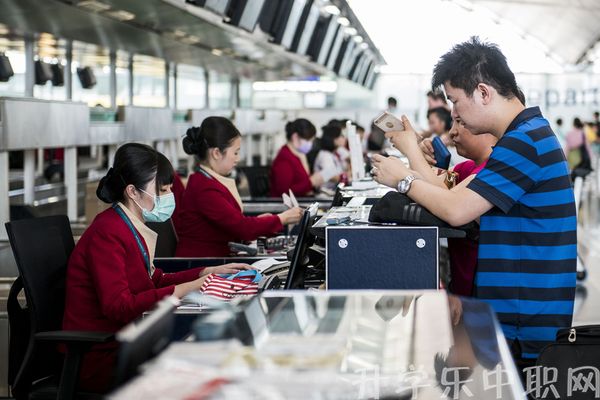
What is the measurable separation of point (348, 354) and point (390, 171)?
3.87 feet

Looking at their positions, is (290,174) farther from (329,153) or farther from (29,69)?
(29,69)

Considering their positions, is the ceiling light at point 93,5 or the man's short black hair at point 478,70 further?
the ceiling light at point 93,5

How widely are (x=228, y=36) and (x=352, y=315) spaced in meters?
8.37

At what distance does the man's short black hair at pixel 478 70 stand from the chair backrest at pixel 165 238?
271cm

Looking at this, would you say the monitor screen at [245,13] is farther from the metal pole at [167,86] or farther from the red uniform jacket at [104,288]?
the red uniform jacket at [104,288]

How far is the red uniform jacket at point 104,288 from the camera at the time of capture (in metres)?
3.34

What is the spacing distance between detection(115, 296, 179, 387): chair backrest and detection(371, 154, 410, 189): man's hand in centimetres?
143

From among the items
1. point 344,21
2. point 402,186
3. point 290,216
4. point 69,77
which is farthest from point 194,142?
point 344,21

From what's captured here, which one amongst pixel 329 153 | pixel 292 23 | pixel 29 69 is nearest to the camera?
pixel 329 153

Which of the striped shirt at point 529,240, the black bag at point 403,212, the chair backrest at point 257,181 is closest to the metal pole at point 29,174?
the chair backrest at point 257,181

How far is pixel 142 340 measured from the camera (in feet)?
5.07

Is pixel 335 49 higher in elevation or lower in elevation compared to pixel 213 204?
higher

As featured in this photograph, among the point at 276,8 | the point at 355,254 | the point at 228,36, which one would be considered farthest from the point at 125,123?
the point at 355,254

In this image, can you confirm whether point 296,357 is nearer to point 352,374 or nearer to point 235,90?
point 352,374
